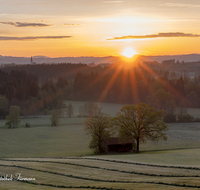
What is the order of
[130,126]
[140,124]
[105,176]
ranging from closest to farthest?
[105,176] < [130,126] < [140,124]

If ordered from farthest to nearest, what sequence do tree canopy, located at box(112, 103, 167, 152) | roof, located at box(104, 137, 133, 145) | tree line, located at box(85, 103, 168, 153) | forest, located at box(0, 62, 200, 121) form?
forest, located at box(0, 62, 200, 121) < roof, located at box(104, 137, 133, 145) < tree line, located at box(85, 103, 168, 153) < tree canopy, located at box(112, 103, 167, 152)

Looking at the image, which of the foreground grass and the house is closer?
the foreground grass

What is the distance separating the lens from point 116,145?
53.7 metres

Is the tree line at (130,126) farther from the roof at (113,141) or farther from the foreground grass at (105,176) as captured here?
the foreground grass at (105,176)

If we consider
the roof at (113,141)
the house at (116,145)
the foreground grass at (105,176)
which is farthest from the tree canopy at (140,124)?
the foreground grass at (105,176)

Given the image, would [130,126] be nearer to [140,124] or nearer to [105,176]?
[140,124]

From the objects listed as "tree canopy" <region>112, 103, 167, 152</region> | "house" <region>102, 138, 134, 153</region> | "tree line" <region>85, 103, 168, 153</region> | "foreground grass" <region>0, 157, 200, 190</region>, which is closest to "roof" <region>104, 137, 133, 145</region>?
"house" <region>102, 138, 134, 153</region>

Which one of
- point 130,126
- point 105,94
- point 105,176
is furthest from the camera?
point 105,94

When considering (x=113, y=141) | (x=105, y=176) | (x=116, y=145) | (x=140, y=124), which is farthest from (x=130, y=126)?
(x=105, y=176)

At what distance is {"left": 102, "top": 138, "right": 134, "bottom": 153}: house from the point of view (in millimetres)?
52656

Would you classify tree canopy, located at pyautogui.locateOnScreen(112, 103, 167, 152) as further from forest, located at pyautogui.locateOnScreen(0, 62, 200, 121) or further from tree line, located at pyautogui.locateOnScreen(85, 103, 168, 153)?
forest, located at pyautogui.locateOnScreen(0, 62, 200, 121)

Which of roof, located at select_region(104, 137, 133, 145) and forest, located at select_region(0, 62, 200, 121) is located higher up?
forest, located at select_region(0, 62, 200, 121)

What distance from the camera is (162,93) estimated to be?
451 ft

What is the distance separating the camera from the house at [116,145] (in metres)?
52.7
